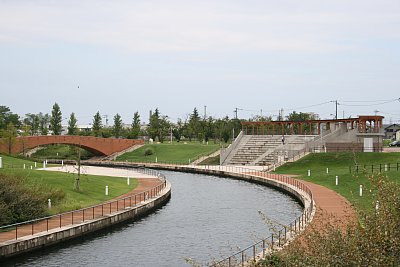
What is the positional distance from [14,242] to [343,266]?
61.5ft

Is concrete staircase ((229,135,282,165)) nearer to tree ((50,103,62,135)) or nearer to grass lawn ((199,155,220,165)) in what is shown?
grass lawn ((199,155,220,165))

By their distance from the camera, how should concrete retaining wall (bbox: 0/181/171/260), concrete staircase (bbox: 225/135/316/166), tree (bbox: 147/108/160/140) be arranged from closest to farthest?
1. concrete retaining wall (bbox: 0/181/171/260)
2. concrete staircase (bbox: 225/135/316/166)
3. tree (bbox: 147/108/160/140)

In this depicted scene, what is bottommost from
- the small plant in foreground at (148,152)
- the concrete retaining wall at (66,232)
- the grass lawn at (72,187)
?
the concrete retaining wall at (66,232)

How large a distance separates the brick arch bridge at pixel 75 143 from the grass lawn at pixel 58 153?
11.4 ft

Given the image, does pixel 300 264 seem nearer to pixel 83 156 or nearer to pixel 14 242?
pixel 14 242

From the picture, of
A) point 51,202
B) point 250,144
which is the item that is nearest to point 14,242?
point 51,202

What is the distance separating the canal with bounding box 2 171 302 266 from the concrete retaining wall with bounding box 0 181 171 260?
389 mm

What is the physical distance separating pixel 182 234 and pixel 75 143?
73.2m

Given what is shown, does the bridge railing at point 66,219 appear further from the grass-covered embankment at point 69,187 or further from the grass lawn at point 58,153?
the grass lawn at point 58,153

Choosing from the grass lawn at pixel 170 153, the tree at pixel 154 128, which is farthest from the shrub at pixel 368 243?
the tree at pixel 154 128

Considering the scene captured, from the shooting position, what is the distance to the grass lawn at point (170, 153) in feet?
315

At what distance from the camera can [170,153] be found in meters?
103

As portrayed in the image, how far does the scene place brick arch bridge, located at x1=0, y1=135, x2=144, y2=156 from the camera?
9496 centimetres

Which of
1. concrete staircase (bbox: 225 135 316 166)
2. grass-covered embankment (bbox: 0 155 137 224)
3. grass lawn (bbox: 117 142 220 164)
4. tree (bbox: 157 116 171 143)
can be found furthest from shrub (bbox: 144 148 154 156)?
grass-covered embankment (bbox: 0 155 137 224)
